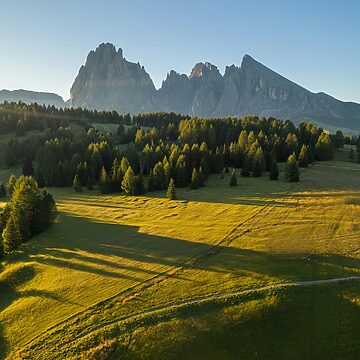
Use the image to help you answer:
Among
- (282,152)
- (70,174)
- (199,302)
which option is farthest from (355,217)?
(70,174)

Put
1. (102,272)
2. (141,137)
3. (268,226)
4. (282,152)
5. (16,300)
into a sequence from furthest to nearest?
(141,137) → (282,152) → (268,226) → (102,272) → (16,300)

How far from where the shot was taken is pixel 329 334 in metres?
29.4

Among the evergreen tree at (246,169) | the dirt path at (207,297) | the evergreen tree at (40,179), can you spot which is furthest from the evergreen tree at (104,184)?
the dirt path at (207,297)

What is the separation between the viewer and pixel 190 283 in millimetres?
35469

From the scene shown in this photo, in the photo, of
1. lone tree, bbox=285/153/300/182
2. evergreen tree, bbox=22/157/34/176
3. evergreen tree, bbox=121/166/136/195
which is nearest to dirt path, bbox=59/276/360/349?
lone tree, bbox=285/153/300/182

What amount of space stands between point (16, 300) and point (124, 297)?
1310 cm

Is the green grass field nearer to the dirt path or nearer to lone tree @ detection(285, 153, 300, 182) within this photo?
the dirt path

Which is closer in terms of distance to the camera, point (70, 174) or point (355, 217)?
point (355, 217)

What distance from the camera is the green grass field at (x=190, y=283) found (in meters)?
28.5

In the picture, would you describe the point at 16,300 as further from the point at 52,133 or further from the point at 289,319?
the point at 52,133

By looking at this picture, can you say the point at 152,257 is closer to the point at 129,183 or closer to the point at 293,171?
the point at 129,183

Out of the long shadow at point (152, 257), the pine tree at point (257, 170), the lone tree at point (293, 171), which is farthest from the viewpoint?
the pine tree at point (257, 170)

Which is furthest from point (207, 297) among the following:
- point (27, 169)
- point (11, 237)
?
point (27, 169)

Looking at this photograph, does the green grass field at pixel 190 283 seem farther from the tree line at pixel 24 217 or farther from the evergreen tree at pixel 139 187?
the evergreen tree at pixel 139 187
